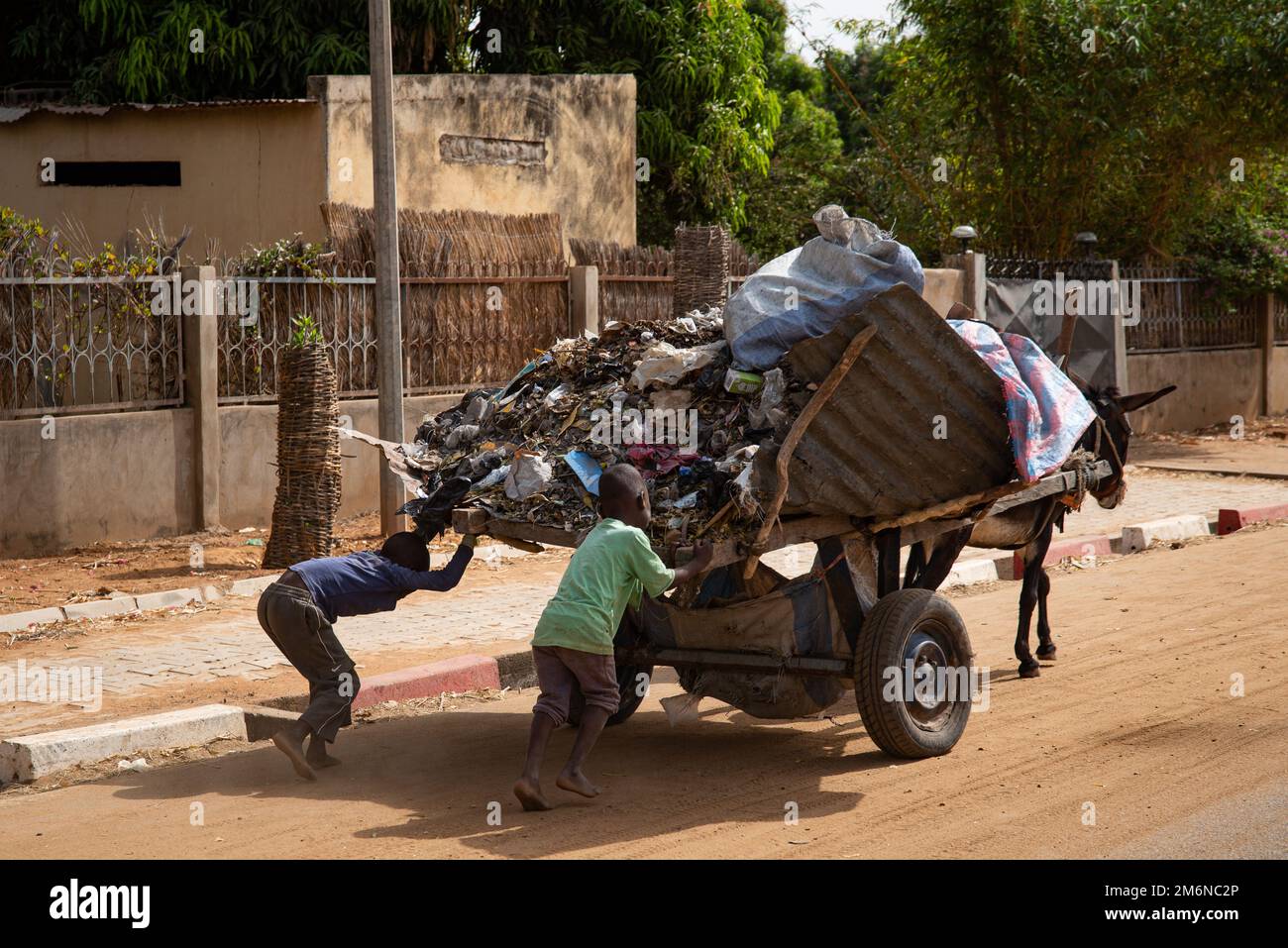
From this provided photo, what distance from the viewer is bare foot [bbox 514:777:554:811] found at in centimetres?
550

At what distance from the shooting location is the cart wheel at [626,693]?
22.0 feet

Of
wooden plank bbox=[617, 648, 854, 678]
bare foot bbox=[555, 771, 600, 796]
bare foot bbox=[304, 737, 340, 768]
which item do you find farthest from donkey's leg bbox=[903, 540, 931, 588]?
bare foot bbox=[304, 737, 340, 768]

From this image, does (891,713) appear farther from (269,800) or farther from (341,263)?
(341,263)

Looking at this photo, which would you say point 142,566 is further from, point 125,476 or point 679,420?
point 679,420

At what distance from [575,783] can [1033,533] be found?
3.46m

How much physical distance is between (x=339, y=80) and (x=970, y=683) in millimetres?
11309

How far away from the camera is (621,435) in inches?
241

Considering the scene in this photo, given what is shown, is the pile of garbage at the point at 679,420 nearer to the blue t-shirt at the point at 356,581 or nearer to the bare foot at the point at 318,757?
the blue t-shirt at the point at 356,581

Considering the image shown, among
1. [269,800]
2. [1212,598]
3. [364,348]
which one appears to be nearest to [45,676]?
[269,800]

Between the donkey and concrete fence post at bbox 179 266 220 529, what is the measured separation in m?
6.74

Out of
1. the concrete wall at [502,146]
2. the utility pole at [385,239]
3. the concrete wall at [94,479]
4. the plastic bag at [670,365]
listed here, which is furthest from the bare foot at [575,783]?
the concrete wall at [502,146]

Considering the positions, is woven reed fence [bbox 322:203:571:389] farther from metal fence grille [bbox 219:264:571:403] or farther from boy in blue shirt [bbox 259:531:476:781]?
boy in blue shirt [bbox 259:531:476:781]

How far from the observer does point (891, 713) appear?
6023 millimetres

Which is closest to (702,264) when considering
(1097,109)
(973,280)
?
(973,280)
